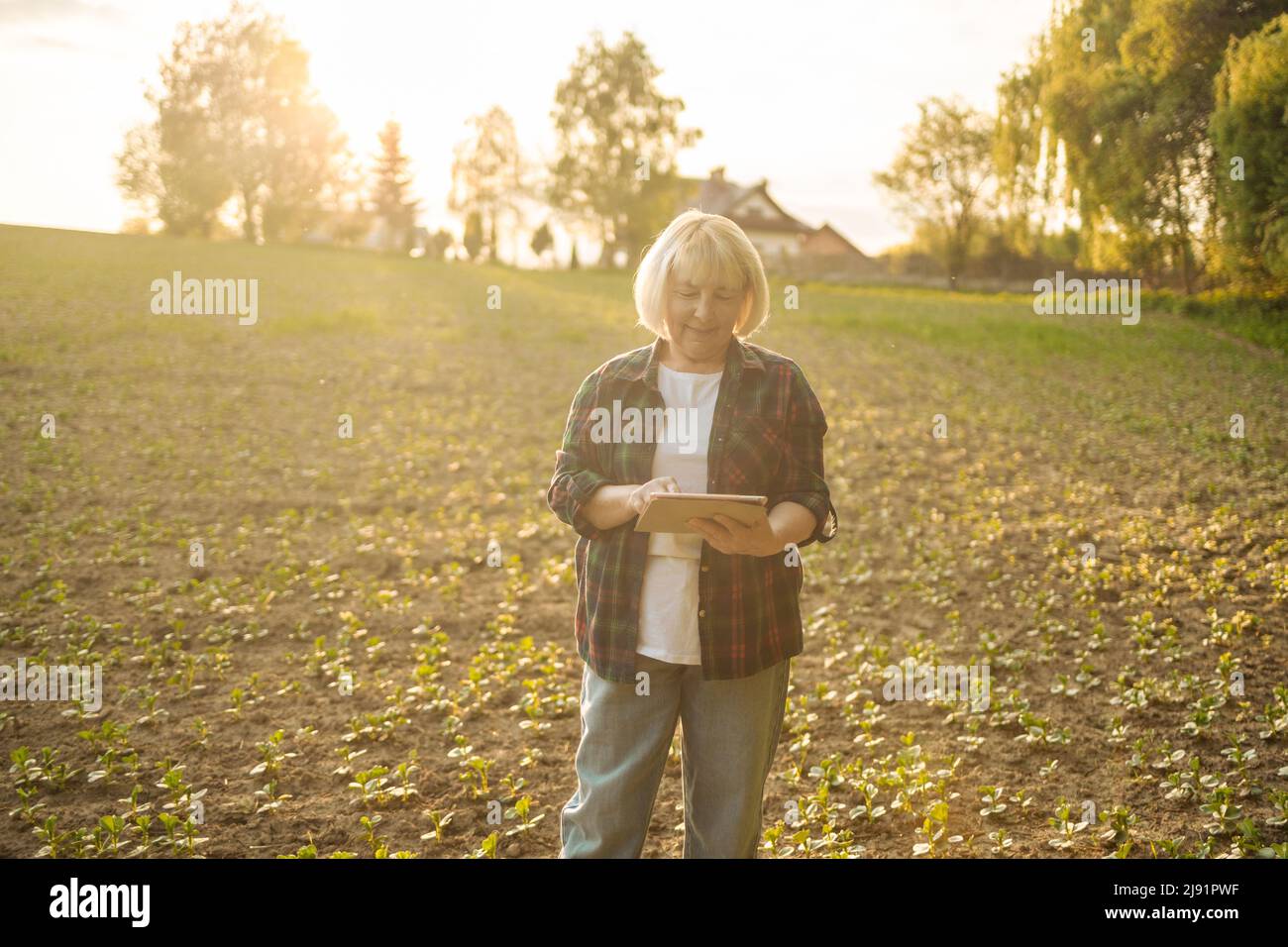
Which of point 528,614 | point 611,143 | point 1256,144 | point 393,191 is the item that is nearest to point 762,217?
point 611,143

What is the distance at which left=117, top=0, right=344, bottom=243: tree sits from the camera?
47.3 metres

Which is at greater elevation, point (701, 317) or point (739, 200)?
point (739, 200)

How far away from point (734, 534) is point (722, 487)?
272mm

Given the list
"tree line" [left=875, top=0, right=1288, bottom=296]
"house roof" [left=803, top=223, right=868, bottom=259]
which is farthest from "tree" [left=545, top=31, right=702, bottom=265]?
"tree line" [left=875, top=0, right=1288, bottom=296]

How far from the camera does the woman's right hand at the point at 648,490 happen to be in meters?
2.81

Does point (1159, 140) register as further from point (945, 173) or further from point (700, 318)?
point (945, 173)

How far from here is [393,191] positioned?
81.8m

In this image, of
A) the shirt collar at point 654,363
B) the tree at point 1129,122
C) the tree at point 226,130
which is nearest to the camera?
the shirt collar at point 654,363

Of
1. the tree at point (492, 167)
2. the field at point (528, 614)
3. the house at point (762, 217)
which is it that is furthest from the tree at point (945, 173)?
the field at point (528, 614)

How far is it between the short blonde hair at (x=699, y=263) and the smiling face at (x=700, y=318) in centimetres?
1

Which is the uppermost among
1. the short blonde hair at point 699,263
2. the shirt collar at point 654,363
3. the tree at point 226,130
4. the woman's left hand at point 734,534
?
the tree at point 226,130

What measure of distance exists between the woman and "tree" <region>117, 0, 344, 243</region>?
5103 centimetres

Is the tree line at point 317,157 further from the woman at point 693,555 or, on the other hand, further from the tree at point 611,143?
the woman at point 693,555
